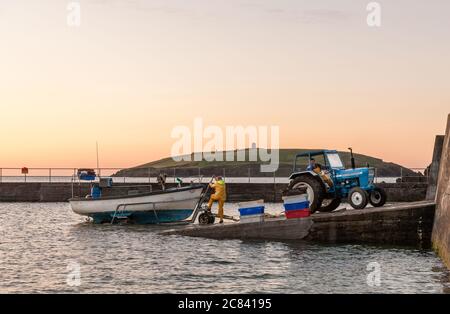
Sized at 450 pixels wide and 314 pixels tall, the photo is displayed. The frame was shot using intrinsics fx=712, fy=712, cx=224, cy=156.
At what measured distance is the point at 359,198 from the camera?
913 inches

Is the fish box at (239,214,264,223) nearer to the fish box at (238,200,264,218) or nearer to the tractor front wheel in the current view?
the fish box at (238,200,264,218)

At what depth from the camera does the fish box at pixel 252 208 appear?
76.3 feet

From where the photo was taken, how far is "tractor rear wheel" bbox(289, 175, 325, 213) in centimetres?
2344

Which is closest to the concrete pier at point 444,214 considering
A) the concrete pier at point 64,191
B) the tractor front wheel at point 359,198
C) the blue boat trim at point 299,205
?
the tractor front wheel at point 359,198

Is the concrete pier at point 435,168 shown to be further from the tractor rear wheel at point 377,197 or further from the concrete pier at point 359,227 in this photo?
the concrete pier at point 359,227

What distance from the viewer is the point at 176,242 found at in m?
23.9

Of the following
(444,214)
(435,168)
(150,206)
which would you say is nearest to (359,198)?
(444,214)

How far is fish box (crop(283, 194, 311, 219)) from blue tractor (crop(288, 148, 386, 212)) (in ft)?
3.33

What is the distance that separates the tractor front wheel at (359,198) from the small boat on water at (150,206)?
9.15 m

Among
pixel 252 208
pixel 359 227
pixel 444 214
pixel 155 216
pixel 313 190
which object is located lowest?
pixel 155 216

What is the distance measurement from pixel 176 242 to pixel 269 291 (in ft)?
30.4

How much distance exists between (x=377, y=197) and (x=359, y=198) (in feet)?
4.34

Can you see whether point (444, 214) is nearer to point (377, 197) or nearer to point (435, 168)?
point (377, 197)
